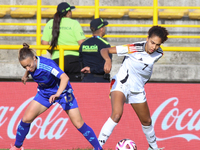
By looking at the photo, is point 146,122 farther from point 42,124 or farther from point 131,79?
point 42,124

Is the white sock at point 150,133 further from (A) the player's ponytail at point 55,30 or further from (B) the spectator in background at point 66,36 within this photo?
(A) the player's ponytail at point 55,30

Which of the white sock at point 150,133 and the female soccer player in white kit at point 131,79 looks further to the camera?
the white sock at point 150,133

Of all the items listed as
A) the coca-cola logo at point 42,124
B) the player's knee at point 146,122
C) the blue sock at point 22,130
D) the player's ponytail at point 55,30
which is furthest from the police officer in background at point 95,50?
the blue sock at point 22,130

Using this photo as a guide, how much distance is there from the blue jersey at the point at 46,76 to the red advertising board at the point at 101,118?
1302 mm

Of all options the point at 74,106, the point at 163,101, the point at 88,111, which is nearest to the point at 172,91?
the point at 163,101

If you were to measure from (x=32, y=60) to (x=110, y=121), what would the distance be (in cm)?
139

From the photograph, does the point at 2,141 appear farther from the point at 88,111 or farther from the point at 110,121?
the point at 110,121

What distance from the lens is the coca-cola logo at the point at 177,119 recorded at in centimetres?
632

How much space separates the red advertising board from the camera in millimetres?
6320

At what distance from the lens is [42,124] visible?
20.9ft

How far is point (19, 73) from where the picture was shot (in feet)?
25.2

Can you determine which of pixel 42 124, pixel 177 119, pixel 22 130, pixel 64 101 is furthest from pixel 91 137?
pixel 177 119

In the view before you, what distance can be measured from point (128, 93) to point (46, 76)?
1.22m

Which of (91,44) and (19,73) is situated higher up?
(91,44)
